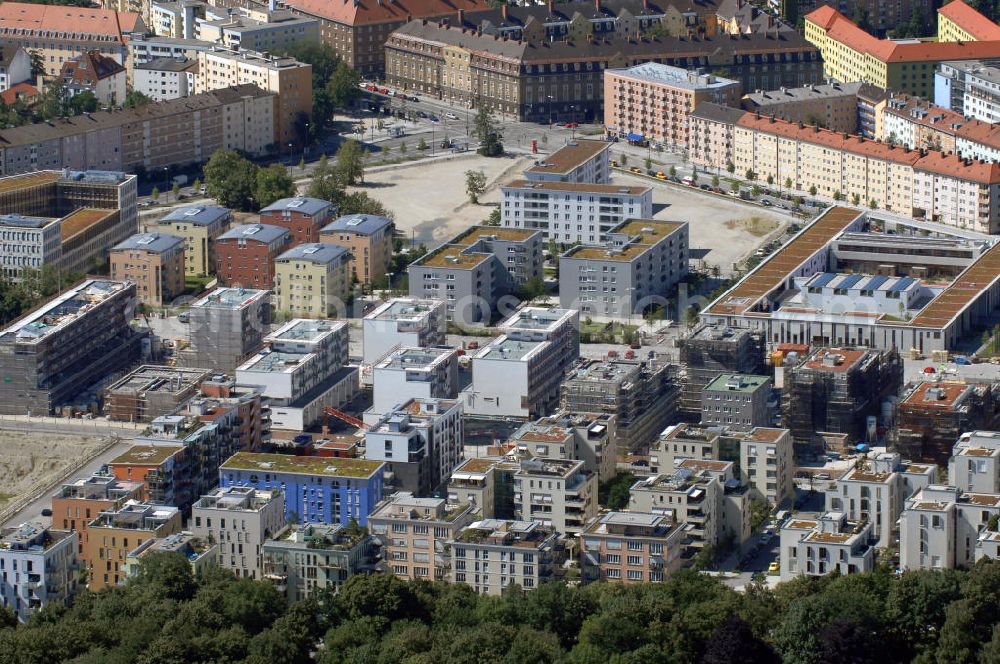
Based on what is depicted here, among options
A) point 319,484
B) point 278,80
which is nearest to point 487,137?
point 278,80

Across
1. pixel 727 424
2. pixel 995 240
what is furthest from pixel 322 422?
pixel 995 240

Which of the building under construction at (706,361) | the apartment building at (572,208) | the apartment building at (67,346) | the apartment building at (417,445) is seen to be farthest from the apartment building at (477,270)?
the apartment building at (417,445)

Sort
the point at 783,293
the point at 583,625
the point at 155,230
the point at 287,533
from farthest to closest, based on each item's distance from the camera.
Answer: the point at 155,230, the point at 783,293, the point at 287,533, the point at 583,625

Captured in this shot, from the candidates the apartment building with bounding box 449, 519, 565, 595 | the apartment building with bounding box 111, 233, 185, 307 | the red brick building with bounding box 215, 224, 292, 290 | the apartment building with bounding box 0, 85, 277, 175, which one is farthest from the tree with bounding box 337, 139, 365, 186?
the apartment building with bounding box 449, 519, 565, 595

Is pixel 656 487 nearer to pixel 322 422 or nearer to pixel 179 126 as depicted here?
pixel 322 422

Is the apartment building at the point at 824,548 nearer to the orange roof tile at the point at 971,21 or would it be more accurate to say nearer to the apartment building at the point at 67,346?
the apartment building at the point at 67,346

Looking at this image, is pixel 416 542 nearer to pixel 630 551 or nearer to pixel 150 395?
pixel 630 551
